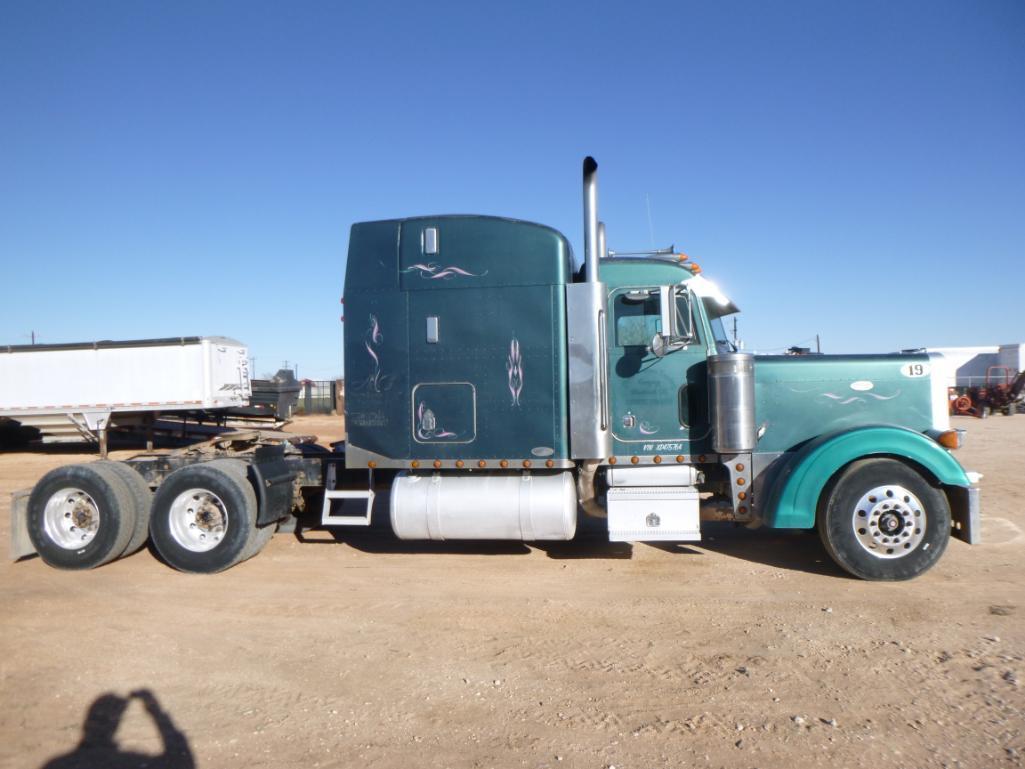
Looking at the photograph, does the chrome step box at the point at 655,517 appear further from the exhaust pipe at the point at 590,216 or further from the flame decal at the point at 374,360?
the flame decal at the point at 374,360

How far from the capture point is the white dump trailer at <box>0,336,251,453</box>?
15.4 m

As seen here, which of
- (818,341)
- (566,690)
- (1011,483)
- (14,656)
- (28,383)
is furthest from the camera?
(28,383)

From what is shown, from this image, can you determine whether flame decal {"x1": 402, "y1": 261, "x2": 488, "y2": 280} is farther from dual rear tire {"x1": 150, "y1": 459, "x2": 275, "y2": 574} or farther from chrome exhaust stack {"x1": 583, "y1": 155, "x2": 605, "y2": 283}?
dual rear tire {"x1": 150, "y1": 459, "x2": 275, "y2": 574}

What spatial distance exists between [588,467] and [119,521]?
4.73 metres

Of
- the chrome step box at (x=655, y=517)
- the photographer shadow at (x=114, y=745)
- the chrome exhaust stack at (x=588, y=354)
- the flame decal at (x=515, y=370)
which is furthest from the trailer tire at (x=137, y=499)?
the chrome step box at (x=655, y=517)

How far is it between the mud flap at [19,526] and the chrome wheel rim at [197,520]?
1614 mm

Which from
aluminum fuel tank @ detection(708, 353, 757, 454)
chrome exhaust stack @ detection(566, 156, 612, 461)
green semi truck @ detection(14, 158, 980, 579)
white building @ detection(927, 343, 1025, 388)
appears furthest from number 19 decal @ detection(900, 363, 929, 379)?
white building @ detection(927, 343, 1025, 388)

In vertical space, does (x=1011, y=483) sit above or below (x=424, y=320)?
below

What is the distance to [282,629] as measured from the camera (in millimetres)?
5566

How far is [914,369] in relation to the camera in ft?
22.3

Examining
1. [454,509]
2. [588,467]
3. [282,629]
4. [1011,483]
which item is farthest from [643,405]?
[1011,483]

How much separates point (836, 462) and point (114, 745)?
5.74 metres

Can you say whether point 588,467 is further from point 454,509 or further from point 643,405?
point 454,509

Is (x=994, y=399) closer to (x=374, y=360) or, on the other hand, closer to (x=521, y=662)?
(x=374, y=360)
